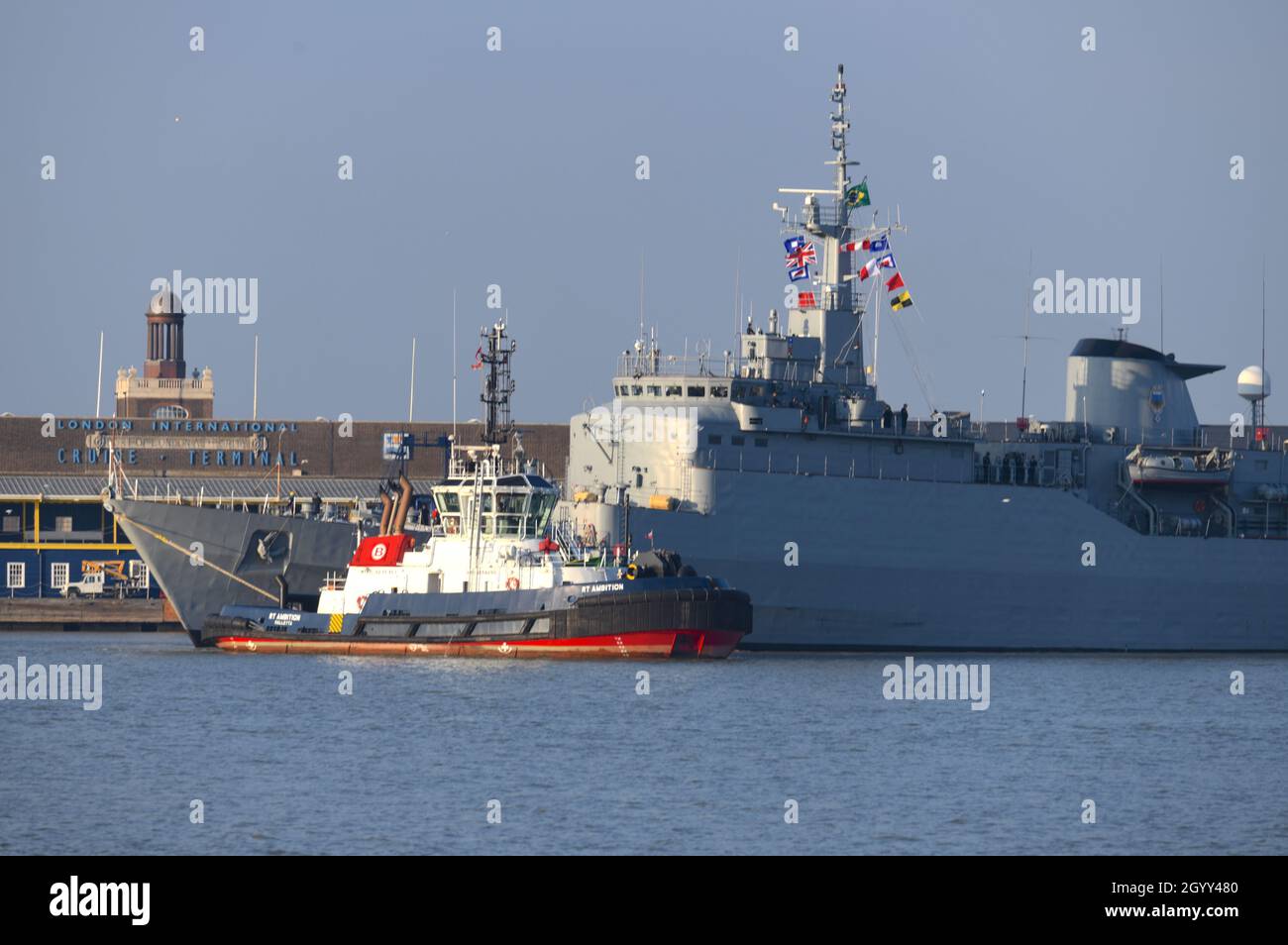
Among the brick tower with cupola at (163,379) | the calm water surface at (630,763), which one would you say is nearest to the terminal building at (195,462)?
the brick tower with cupola at (163,379)

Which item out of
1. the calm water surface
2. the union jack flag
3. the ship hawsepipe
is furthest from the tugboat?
the union jack flag

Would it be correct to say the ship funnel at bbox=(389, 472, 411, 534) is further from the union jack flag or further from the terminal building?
the terminal building

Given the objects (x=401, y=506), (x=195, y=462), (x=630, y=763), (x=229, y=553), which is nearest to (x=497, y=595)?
(x=401, y=506)

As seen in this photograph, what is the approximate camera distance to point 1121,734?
3841 centimetres

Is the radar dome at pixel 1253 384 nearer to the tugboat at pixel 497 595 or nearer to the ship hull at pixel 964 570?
the ship hull at pixel 964 570

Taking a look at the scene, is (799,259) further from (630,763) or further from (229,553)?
(630,763)

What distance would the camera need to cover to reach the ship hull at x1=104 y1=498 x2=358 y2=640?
5594cm

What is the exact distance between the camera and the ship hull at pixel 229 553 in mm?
55938

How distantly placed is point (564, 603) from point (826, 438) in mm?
8919

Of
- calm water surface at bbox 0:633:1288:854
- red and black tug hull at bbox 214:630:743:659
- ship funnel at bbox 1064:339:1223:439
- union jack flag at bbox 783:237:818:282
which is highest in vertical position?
union jack flag at bbox 783:237:818:282

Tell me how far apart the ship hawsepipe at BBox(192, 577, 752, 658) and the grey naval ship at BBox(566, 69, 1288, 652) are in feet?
9.60

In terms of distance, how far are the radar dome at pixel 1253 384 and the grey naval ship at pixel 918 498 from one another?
101 inches
